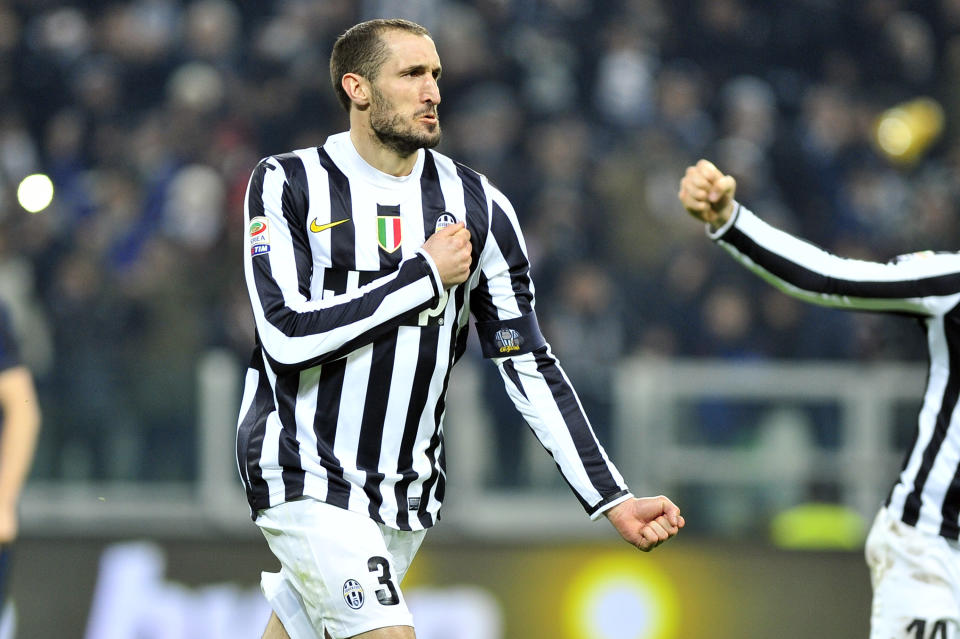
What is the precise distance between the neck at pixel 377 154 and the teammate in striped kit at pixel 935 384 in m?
0.82

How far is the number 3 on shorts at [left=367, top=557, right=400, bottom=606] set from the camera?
3.37 m

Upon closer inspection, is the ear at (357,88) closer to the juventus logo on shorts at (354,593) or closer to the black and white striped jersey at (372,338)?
the black and white striped jersey at (372,338)

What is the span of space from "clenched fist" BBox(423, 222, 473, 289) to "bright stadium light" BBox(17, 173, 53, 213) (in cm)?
519

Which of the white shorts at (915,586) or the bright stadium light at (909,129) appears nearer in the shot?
the white shorts at (915,586)

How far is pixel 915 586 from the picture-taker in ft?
12.7

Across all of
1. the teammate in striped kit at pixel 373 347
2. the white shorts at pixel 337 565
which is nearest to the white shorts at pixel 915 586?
the teammate in striped kit at pixel 373 347

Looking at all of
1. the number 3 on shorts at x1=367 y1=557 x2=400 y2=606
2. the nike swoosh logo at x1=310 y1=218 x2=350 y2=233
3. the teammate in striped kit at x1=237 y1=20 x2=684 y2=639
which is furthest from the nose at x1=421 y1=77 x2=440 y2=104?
the number 3 on shorts at x1=367 y1=557 x2=400 y2=606

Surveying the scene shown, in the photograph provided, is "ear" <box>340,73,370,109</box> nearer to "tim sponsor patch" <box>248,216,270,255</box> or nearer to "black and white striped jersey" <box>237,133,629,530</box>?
"black and white striped jersey" <box>237,133,629,530</box>

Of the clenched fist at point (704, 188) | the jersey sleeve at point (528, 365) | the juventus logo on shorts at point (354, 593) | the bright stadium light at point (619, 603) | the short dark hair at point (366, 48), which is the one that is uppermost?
the short dark hair at point (366, 48)

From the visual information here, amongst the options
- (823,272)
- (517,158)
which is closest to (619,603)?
(823,272)

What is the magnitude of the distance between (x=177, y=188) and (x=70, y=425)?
2.27 m

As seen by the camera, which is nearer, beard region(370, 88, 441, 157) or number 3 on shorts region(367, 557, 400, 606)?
number 3 on shorts region(367, 557, 400, 606)

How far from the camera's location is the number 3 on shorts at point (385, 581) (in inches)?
133

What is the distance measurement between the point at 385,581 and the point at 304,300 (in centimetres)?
70
